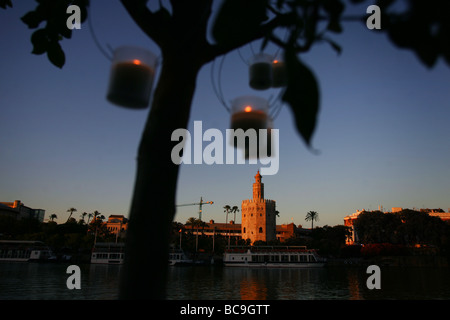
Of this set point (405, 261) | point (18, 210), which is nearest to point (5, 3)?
point (405, 261)

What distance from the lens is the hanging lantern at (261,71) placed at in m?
1.95

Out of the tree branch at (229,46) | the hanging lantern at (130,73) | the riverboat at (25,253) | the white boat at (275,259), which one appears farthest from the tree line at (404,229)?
the hanging lantern at (130,73)

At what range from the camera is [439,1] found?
0.59 m

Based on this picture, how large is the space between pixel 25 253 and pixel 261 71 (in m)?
66.1

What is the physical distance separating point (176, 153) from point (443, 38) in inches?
31.9

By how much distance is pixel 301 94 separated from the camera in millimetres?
629

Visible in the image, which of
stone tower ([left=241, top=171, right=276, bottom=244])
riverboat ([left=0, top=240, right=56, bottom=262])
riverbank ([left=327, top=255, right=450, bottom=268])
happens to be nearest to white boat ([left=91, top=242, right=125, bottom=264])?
riverboat ([left=0, top=240, right=56, bottom=262])

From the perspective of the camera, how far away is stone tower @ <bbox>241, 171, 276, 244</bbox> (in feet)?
259

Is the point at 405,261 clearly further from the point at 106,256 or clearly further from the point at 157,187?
the point at 157,187

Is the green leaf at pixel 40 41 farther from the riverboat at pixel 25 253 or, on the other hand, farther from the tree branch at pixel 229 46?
the riverboat at pixel 25 253

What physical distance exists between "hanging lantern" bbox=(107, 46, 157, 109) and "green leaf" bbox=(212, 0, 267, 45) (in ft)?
3.15

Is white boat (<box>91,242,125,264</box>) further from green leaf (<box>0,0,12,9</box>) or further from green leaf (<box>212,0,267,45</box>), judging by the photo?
green leaf (<box>212,0,267,45</box>)
